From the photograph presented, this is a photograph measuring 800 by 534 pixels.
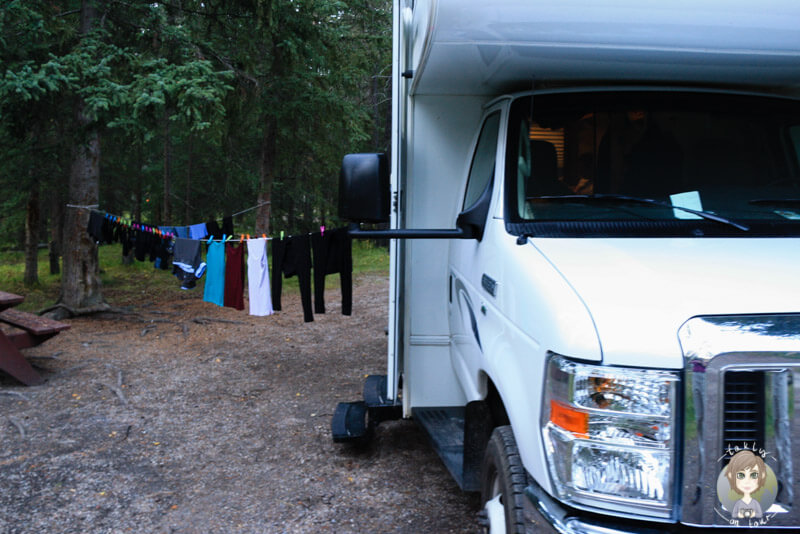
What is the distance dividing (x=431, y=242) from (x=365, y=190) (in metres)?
1.01

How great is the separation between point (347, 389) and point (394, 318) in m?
2.66

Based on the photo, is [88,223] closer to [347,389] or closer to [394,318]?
[347,389]

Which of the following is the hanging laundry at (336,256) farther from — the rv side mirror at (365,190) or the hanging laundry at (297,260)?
the rv side mirror at (365,190)

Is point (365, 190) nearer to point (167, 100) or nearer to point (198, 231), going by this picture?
point (167, 100)

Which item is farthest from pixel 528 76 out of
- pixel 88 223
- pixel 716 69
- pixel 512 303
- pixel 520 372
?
pixel 88 223

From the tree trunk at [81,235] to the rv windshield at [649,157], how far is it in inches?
345

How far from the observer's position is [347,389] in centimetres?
673

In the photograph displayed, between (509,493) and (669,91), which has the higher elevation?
(669,91)

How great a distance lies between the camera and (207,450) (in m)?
5.12

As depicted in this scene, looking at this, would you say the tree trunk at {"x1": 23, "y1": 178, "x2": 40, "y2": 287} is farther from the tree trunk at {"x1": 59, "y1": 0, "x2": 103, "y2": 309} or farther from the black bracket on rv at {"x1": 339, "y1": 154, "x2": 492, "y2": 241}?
the black bracket on rv at {"x1": 339, "y1": 154, "x2": 492, "y2": 241}

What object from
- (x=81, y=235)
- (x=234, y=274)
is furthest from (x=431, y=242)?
(x=81, y=235)

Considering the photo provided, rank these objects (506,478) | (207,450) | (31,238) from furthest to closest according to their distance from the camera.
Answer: (31,238) → (207,450) → (506,478)

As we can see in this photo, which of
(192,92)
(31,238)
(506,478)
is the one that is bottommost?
(506,478)

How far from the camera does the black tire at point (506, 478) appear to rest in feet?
7.63
